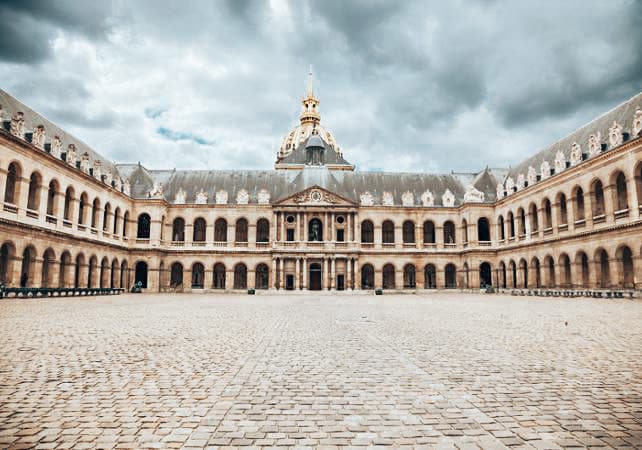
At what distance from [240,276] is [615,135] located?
42.3 m

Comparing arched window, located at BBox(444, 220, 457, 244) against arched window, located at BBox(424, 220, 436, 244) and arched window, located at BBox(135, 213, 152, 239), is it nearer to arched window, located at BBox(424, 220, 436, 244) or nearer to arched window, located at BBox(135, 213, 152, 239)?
arched window, located at BBox(424, 220, 436, 244)

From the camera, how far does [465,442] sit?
449cm

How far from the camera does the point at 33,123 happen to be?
120 feet

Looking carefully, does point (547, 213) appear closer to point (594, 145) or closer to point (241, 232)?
point (594, 145)

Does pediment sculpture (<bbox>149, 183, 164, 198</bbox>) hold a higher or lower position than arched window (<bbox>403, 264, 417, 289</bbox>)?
higher

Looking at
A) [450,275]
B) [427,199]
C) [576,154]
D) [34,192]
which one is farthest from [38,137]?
[450,275]

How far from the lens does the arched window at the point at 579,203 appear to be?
3834 cm

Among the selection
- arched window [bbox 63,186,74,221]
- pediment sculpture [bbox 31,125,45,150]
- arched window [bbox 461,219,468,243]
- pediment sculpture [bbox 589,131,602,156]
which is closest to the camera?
pediment sculpture [bbox 31,125,45,150]

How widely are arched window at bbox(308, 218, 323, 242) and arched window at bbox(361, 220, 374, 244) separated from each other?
5.59 metres

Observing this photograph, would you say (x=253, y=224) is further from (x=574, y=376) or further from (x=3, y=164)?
(x=574, y=376)

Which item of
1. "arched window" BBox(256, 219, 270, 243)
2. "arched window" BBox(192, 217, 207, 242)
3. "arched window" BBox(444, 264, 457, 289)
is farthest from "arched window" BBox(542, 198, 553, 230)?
"arched window" BBox(192, 217, 207, 242)

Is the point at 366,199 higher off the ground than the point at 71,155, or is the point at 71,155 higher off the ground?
the point at 71,155

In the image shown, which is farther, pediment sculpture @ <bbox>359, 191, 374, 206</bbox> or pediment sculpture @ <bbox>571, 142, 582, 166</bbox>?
pediment sculpture @ <bbox>359, 191, 374, 206</bbox>

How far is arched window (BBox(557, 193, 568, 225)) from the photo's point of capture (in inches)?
1599
